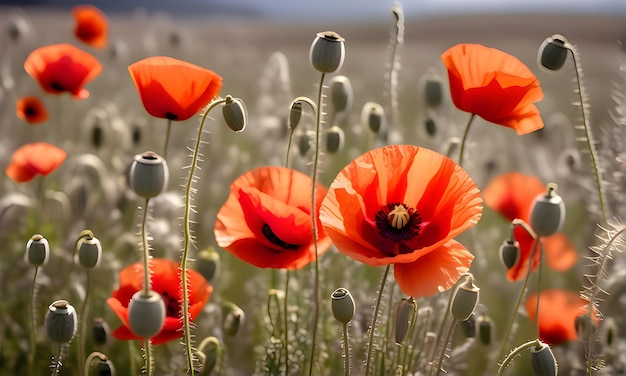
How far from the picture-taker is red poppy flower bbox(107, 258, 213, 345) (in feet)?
5.65

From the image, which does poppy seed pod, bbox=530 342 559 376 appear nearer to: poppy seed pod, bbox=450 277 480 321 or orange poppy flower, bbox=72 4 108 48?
poppy seed pod, bbox=450 277 480 321

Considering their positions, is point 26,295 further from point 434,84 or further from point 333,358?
point 434,84

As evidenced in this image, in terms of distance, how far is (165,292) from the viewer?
1.97 m

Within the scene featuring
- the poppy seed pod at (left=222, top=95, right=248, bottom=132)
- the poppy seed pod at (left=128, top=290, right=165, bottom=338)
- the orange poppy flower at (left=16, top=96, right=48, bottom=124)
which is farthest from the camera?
the orange poppy flower at (left=16, top=96, right=48, bottom=124)

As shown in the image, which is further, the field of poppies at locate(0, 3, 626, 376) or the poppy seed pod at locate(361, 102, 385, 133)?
the poppy seed pod at locate(361, 102, 385, 133)

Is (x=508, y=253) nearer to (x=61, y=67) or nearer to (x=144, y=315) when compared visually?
(x=144, y=315)

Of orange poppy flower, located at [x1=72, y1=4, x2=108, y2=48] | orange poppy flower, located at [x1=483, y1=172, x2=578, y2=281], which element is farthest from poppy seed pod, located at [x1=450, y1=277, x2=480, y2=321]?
orange poppy flower, located at [x1=72, y1=4, x2=108, y2=48]

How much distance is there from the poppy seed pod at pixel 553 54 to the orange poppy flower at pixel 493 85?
4.2 inches

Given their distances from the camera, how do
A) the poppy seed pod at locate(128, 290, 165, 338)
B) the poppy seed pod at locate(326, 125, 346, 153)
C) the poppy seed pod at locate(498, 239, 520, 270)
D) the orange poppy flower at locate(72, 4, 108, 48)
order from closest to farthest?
1. the poppy seed pod at locate(128, 290, 165, 338)
2. the poppy seed pod at locate(498, 239, 520, 270)
3. the poppy seed pod at locate(326, 125, 346, 153)
4. the orange poppy flower at locate(72, 4, 108, 48)

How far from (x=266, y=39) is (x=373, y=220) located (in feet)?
35.7

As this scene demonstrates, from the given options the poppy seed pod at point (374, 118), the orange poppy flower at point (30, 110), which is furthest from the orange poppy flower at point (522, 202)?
the orange poppy flower at point (30, 110)

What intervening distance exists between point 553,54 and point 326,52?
1.91ft

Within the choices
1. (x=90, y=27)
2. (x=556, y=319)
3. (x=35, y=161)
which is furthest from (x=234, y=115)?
(x=90, y=27)

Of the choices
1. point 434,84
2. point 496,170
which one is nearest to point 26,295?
point 434,84
